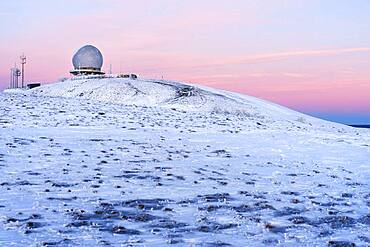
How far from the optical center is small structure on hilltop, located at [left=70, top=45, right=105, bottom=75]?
88.3 meters

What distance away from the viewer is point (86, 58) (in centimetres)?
8844

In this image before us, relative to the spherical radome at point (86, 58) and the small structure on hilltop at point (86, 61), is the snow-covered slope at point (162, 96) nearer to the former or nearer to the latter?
the small structure on hilltop at point (86, 61)

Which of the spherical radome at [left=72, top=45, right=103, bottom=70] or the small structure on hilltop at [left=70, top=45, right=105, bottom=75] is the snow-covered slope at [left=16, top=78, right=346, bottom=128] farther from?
the spherical radome at [left=72, top=45, right=103, bottom=70]

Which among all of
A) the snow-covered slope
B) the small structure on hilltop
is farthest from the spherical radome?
the snow-covered slope

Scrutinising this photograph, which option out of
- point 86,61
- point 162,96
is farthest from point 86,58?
point 162,96

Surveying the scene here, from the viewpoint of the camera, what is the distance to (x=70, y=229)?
37.7ft

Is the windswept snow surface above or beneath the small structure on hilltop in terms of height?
beneath

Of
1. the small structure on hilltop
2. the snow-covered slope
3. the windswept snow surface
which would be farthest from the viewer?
the small structure on hilltop

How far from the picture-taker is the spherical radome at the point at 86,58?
3479 inches

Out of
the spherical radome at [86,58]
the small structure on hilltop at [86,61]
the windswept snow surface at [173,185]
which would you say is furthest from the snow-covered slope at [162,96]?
the windswept snow surface at [173,185]

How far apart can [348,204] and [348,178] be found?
5914mm

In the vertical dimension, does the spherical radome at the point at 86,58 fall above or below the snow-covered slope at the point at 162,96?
above

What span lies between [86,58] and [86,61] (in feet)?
1.70

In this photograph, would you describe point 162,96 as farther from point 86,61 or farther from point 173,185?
point 173,185
